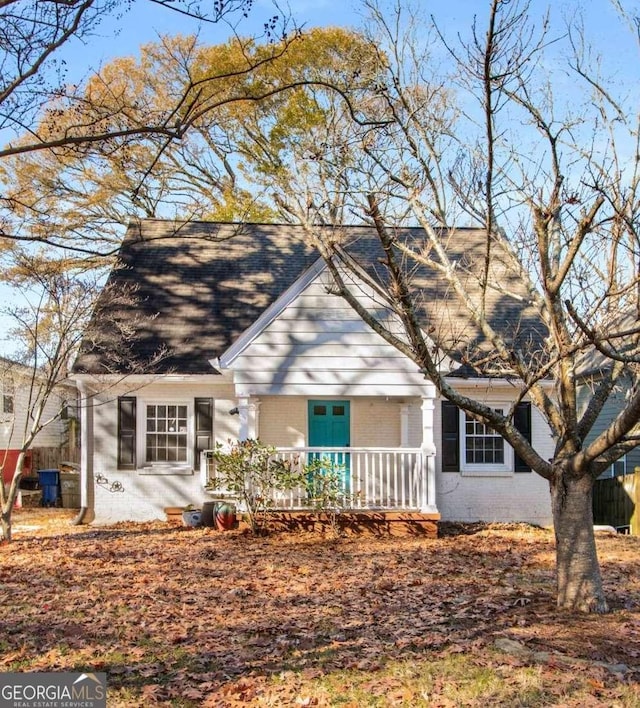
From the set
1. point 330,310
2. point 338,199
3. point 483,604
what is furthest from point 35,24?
point 330,310

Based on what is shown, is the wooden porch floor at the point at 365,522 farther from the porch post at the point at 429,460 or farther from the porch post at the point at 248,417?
the porch post at the point at 248,417

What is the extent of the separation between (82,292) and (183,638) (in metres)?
8.00

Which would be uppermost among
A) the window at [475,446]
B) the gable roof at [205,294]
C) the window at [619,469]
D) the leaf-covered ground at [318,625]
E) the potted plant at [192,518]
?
the gable roof at [205,294]

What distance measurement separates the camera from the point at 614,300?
8.38 m

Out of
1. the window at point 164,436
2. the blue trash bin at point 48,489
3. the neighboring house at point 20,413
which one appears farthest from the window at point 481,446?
the blue trash bin at point 48,489

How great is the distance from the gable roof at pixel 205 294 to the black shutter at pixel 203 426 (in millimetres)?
734

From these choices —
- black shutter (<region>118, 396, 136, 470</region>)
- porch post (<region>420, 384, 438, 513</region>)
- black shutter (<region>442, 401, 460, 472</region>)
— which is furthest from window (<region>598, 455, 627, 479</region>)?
black shutter (<region>118, 396, 136, 470</region>)

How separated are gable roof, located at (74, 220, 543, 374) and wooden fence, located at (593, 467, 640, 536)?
3.47 m

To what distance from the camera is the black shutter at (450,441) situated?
1586 centimetres

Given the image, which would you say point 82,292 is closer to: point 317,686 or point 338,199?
point 338,199

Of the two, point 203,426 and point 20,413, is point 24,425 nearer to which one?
point 20,413

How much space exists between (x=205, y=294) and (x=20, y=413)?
41.7ft

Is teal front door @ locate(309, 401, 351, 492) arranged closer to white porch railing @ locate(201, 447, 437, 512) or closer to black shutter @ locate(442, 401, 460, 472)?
white porch railing @ locate(201, 447, 437, 512)

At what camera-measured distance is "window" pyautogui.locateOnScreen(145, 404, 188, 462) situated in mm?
15953
